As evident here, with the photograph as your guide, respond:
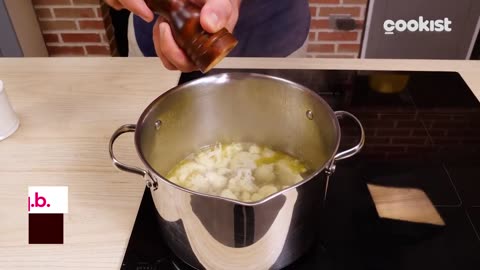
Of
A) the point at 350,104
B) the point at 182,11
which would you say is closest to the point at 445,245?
the point at 350,104

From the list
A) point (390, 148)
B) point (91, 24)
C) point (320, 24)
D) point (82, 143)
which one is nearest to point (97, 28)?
point (91, 24)

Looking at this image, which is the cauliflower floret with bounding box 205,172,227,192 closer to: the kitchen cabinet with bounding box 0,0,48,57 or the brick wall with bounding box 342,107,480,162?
the brick wall with bounding box 342,107,480,162

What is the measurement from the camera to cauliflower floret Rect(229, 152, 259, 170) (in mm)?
649

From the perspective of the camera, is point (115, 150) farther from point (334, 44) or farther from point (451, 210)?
point (334, 44)

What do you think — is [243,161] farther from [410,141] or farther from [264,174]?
[410,141]

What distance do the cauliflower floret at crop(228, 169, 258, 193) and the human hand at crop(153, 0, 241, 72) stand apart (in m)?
0.16

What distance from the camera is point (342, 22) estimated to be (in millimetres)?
1724

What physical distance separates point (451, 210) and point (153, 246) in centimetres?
40

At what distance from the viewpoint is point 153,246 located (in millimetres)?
573

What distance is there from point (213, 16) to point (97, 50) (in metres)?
1.38

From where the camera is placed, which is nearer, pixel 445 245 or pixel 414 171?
pixel 445 245

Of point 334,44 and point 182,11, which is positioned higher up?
point 182,11

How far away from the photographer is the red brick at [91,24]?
1.70 meters

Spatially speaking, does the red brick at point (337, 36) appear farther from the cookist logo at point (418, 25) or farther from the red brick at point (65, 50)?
the red brick at point (65, 50)
